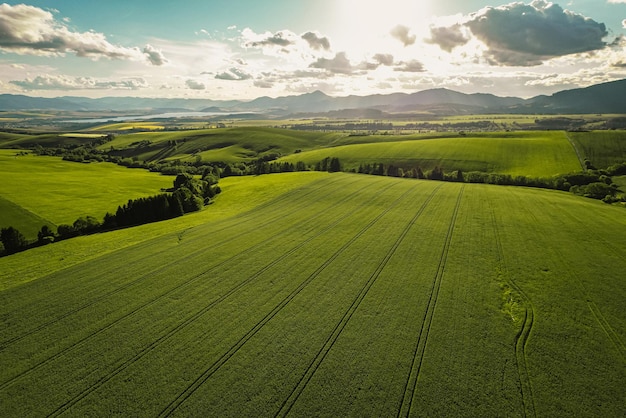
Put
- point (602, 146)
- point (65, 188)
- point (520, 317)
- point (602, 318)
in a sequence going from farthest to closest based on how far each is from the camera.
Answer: point (602, 146)
point (65, 188)
point (520, 317)
point (602, 318)

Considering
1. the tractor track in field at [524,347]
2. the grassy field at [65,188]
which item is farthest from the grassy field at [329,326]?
the grassy field at [65,188]

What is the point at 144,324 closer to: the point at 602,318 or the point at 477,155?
the point at 602,318

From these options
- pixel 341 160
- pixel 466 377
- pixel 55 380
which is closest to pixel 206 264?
pixel 55 380

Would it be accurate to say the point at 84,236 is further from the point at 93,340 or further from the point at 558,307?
the point at 558,307

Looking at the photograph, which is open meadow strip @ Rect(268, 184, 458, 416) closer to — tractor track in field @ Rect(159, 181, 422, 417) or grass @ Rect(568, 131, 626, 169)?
tractor track in field @ Rect(159, 181, 422, 417)

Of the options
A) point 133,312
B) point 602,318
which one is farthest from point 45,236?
point 602,318

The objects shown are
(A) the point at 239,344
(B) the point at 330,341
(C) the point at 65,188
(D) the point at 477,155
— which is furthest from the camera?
(D) the point at 477,155
